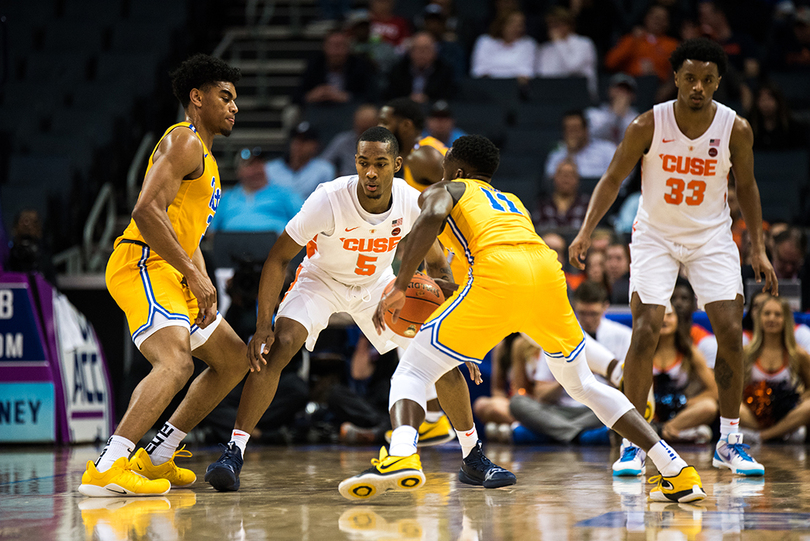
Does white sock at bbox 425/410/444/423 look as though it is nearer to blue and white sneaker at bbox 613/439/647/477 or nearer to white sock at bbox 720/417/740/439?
blue and white sneaker at bbox 613/439/647/477

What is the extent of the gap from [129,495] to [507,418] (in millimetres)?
3489

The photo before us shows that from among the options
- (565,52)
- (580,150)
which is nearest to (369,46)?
(565,52)

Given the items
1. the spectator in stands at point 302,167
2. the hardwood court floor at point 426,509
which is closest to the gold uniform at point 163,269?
the hardwood court floor at point 426,509

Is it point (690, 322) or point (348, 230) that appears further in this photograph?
point (690, 322)

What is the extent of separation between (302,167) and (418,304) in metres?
4.74

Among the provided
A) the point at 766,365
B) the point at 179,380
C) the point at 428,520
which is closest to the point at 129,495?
the point at 179,380

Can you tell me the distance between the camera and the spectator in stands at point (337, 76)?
9.88 m

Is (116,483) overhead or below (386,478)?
below

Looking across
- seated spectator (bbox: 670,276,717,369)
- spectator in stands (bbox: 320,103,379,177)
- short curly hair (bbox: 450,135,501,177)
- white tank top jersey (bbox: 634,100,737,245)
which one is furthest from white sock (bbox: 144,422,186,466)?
spectator in stands (bbox: 320,103,379,177)

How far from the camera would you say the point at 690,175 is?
466 centimetres

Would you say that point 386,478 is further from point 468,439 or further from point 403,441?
point 468,439

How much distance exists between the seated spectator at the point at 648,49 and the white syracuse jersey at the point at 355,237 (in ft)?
20.2

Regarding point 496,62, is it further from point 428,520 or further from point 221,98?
point 428,520

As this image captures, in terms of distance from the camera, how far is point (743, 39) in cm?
1027
